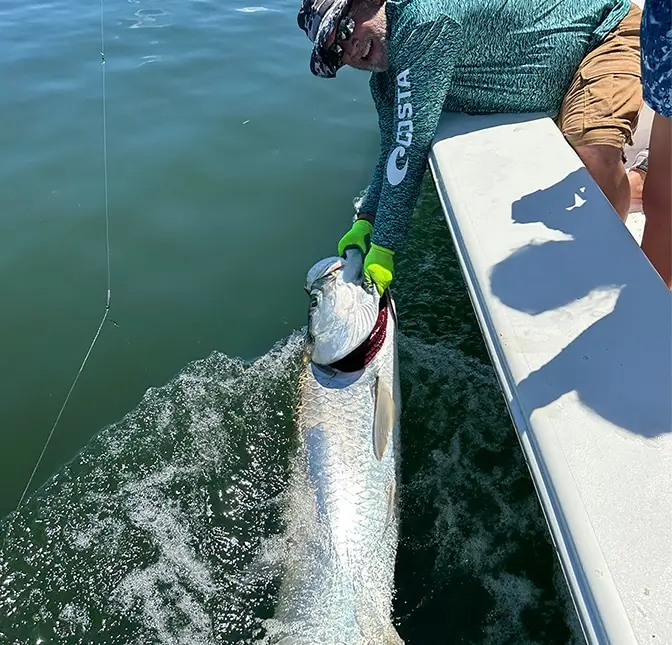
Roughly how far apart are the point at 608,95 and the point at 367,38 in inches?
37.6

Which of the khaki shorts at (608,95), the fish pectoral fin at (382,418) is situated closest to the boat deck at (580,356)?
the khaki shorts at (608,95)

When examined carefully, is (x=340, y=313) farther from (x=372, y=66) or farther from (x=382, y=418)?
(x=372, y=66)

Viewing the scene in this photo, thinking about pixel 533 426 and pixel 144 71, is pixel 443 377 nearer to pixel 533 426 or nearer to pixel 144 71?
pixel 533 426

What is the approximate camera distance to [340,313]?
8.73ft

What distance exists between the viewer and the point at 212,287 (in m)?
3.73

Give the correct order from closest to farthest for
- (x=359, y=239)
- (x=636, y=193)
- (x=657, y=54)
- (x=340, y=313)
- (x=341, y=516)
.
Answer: (x=657, y=54) < (x=341, y=516) < (x=340, y=313) < (x=359, y=239) < (x=636, y=193)

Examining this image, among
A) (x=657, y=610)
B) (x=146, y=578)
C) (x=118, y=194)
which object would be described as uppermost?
(x=657, y=610)

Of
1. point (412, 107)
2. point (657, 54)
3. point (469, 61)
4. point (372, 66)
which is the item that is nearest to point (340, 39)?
point (372, 66)

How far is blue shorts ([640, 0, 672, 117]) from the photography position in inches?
60.5

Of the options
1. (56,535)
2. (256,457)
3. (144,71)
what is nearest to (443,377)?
(256,457)

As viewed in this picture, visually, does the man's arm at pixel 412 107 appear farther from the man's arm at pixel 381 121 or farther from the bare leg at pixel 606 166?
the bare leg at pixel 606 166

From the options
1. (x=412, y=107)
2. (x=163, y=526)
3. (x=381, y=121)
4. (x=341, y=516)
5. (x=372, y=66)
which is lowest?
(x=163, y=526)

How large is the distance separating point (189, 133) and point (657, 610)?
15.0 feet

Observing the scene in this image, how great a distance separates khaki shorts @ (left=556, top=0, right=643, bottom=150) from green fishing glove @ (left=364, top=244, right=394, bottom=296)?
86 centimetres
